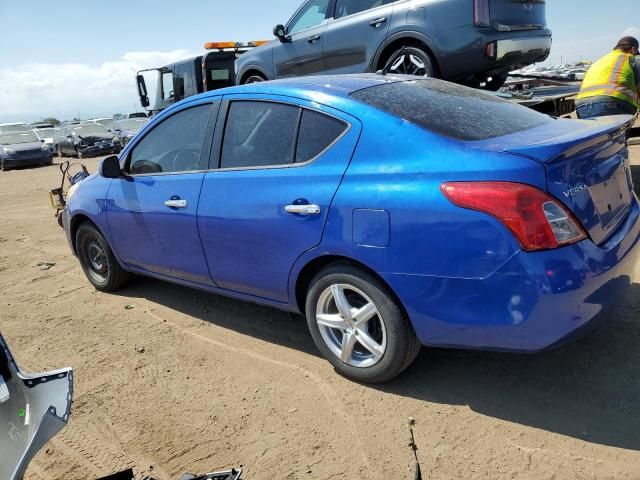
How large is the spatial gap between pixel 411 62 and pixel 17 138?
2098 centimetres

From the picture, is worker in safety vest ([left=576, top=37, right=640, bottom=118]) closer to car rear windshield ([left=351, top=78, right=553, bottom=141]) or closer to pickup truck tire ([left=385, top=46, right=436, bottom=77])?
pickup truck tire ([left=385, top=46, right=436, bottom=77])

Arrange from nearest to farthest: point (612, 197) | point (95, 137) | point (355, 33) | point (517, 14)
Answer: point (612, 197)
point (517, 14)
point (355, 33)
point (95, 137)

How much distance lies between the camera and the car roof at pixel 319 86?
3224 mm

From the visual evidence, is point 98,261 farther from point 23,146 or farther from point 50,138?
point 50,138

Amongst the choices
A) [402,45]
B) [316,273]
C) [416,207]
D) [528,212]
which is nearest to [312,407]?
[316,273]

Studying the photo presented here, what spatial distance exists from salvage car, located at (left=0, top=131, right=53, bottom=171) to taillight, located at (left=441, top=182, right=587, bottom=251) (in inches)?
891

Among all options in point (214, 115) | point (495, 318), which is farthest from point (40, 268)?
point (495, 318)

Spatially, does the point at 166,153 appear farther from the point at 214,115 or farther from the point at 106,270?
the point at 106,270

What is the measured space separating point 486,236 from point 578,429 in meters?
1.04

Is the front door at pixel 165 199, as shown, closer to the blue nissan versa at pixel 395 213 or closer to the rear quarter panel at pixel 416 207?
the blue nissan versa at pixel 395 213

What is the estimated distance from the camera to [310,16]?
24.5 feet

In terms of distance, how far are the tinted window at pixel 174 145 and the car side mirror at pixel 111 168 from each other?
0.12 metres

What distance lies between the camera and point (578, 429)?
257 centimetres

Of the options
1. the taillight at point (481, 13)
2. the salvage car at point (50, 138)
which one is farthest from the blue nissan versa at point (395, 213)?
the salvage car at point (50, 138)
